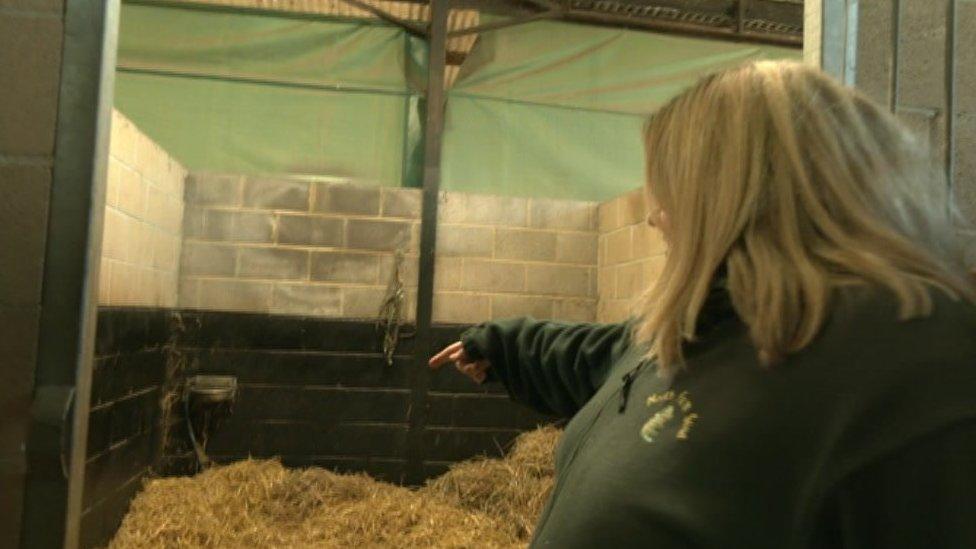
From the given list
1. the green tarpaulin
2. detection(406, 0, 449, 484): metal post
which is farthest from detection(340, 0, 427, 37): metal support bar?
detection(406, 0, 449, 484): metal post

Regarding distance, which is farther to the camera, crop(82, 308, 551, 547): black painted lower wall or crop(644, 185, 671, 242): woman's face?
crop(82, 308, 551, 547): black painted lower wall

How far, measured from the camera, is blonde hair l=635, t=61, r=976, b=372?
833 millimetres

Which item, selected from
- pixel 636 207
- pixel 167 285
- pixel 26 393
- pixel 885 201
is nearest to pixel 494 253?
pixel 636 207

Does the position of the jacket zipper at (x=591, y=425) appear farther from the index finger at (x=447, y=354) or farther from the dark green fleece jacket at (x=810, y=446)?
the index finger at (x=447, y=354)

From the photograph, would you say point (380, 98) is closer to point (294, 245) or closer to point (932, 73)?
point (294, 245)

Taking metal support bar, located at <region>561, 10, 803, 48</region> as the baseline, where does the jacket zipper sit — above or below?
below

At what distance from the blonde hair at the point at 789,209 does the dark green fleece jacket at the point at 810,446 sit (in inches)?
1.1

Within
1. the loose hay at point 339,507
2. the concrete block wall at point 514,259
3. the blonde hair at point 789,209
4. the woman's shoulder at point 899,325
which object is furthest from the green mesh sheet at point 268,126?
the woman's shoulder at point 899,325

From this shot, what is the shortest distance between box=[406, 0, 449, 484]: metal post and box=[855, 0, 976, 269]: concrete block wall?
130 inches

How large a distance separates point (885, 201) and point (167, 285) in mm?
3793

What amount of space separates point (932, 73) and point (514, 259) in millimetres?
3359

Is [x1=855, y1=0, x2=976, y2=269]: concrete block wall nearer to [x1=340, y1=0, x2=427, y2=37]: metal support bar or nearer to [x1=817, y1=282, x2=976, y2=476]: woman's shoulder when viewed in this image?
[x1=817, y1=282, x2=976, y2=476]: woman's shoulder

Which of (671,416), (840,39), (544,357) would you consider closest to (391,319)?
(544,357)

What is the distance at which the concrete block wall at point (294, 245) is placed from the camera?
4379 millimetres
